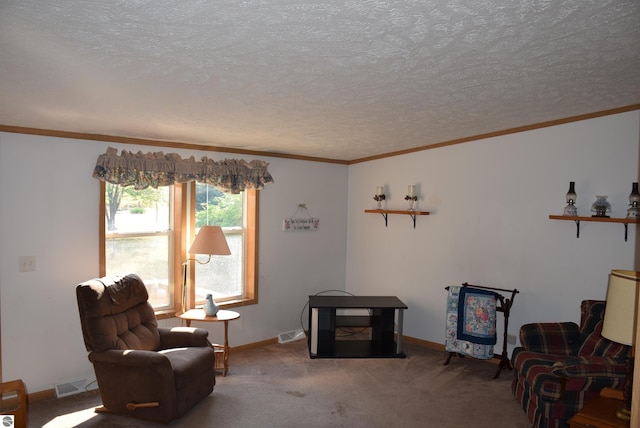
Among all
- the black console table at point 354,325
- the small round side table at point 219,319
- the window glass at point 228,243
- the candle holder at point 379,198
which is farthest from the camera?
the candle holder at point 379,198

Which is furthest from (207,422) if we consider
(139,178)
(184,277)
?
(139,178)

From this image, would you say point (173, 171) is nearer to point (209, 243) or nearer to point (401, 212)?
point (209, 243)

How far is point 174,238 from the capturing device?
15.5 ft

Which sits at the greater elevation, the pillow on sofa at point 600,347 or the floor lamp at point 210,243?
the floor lamp at point 210,243

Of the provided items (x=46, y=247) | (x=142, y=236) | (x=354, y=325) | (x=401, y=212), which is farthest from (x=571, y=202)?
(x=46, y=247)

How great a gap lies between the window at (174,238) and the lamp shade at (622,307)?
12.1ft

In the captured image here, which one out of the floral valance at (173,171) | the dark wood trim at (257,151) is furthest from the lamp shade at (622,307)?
the floral valance at (173,171)

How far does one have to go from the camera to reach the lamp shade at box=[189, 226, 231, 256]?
14.3ft

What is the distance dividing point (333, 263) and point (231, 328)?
65.0 inches

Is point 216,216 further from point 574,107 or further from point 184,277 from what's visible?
point 574,107

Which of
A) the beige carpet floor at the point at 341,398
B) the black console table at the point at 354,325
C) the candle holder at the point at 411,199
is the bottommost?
the beige carpet floor at the point at 341,398

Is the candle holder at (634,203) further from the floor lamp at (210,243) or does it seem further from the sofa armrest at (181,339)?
the sofa armrest at (181,339)

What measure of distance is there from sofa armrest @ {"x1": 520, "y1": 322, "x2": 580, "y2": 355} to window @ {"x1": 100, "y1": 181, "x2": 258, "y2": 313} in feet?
9.45

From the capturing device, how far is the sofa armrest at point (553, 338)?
3689 millimetres
